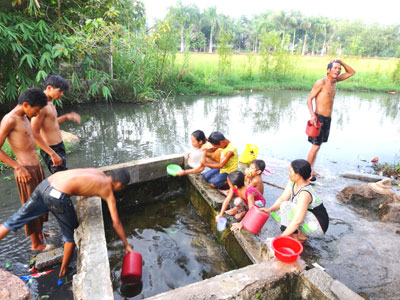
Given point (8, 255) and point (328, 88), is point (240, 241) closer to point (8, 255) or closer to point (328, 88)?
point (8, 255)

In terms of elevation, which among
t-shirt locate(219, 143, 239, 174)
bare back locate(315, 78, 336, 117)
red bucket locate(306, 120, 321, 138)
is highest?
bare back locate(315, 78, 336, 117)

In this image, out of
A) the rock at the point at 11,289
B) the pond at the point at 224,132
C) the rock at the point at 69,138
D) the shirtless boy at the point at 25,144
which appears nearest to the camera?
the rock at the point at 11,289

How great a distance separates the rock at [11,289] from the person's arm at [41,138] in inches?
48.4

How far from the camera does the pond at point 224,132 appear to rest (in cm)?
547

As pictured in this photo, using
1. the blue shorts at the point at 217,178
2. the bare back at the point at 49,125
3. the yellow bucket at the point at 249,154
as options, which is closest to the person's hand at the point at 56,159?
the bare back at the point at 49,125

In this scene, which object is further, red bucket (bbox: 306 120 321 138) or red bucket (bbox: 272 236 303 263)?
red bucket (bbox: 306 120 321 138)

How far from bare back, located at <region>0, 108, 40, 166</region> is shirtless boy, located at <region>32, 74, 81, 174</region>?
12cm

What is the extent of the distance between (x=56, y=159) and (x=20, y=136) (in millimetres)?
483

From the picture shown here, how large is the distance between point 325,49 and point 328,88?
5688cm

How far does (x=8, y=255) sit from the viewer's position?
2.96 m

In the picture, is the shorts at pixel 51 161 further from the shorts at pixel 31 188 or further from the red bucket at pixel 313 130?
the red bucket at pixel 313 130

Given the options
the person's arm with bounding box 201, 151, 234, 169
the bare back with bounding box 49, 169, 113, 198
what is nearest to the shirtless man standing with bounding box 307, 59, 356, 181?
the person's arm with bounding box 201, 151, 234, 169

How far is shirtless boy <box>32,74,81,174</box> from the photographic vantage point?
119 inches

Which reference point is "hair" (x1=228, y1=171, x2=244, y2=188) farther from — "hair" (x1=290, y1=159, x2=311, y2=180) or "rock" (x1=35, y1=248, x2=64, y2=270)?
"rock" (x1=35, y1=248, x2=64, y2=270)
